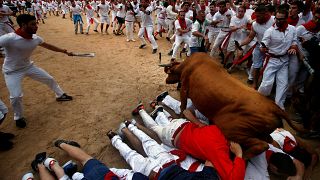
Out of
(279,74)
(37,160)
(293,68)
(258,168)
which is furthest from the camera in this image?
(293,68)

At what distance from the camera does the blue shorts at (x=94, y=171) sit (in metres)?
3.40

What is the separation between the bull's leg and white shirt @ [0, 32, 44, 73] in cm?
439

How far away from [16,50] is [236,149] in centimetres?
438

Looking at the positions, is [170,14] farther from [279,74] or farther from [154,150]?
[154,150]

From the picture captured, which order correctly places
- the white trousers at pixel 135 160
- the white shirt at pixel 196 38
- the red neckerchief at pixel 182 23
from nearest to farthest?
the white trousers at pixel 135 160 → the white shirt at pixel 196 38 → the red neckerchief at pixel 182 23

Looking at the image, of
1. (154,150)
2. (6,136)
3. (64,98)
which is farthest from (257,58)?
(6,136)

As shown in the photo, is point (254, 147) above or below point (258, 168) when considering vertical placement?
above

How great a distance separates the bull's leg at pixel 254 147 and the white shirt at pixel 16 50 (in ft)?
14.4

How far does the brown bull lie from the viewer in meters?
3.46

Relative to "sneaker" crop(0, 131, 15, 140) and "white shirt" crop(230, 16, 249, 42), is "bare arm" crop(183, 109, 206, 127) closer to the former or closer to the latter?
"sneaker" crop(0, 131, 15, 140)

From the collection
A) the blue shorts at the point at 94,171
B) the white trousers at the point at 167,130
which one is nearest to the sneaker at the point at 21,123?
the blue shorts at the point at 94,171

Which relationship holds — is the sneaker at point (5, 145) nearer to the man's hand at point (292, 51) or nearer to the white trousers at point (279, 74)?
the white trousers at point (279, 74)

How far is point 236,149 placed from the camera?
343 cm

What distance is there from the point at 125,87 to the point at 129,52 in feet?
13.3
